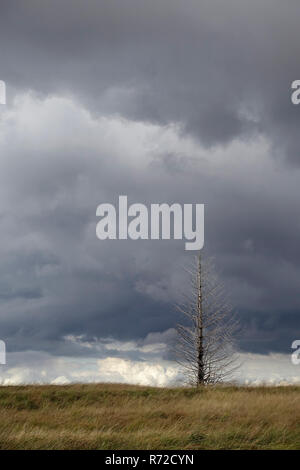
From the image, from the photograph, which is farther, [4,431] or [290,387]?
[290,387]

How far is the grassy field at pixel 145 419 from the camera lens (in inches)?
515

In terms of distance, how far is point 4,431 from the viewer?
1410 centimetres

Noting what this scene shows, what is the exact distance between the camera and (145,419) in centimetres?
1648

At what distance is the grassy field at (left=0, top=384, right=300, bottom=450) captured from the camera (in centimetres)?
1309

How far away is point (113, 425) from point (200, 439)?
10.1ft
